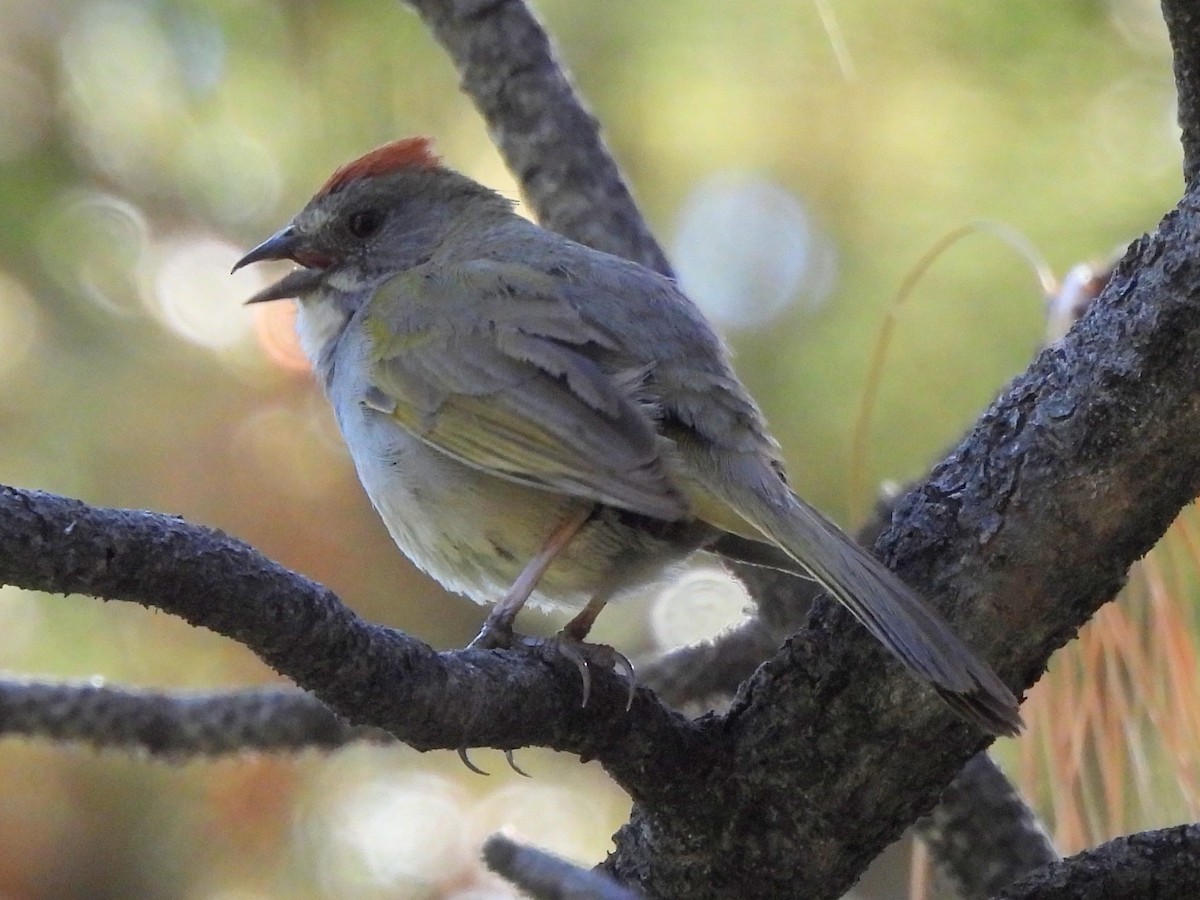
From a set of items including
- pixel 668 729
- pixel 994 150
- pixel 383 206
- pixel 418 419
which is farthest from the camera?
pixel 994 150

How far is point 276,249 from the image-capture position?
378 centimetres

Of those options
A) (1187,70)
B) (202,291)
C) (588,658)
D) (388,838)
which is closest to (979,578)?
(588,658)

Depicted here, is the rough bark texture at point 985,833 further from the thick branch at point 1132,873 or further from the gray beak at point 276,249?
the gray beak at point 276,249

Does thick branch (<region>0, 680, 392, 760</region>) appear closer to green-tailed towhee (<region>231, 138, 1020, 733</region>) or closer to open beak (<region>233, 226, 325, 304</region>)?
green-tailed towhee (<region>231, 138, 1020, 733</region>)

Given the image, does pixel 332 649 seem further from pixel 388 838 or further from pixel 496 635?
pixel 388 838

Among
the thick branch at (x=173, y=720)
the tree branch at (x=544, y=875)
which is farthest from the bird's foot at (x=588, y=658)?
the thick branch at (x=173, y=720)

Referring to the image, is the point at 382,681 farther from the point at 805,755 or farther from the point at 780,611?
the point at 780,611

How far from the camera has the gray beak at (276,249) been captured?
12.2ft

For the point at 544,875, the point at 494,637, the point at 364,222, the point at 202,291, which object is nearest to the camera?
the point at 544,875

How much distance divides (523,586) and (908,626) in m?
0.89

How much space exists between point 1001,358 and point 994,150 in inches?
21.4

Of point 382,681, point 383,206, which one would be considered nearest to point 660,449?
point 382,681

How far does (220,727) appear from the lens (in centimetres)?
315

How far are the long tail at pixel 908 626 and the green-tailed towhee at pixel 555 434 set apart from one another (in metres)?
0.01
